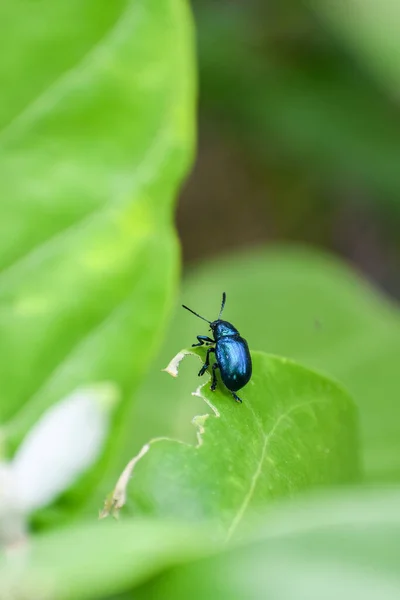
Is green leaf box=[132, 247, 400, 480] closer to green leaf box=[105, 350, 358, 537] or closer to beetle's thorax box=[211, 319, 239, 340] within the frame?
beetle's thorax box=[211, 319, 239, 340]

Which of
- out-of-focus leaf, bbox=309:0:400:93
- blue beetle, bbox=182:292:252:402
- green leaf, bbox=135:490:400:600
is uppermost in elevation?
out-of-focus leaf, bbox=309:0:400:93

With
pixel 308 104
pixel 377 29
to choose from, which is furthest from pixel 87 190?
pixel 308 104

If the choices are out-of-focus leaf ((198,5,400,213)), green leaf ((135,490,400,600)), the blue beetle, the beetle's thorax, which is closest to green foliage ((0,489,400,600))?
green leaf ((135,490,400,600))

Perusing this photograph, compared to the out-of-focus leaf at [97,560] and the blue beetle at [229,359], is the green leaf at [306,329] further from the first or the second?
the out-of-focus leaf at [97,560]

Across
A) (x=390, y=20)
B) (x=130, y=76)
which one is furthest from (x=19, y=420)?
(x=390, y=20)

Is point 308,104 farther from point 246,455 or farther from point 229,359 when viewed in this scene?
point 246,455

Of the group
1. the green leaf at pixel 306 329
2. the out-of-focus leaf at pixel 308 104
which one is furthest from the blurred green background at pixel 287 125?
the green leaf at pixel 306 329
